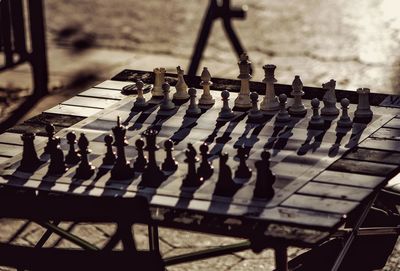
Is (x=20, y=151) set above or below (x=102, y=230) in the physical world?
above

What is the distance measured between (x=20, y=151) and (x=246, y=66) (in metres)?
1.00

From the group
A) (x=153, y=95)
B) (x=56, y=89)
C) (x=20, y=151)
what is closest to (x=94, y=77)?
(x=56, y=89)

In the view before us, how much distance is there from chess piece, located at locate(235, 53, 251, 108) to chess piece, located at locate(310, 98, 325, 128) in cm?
34

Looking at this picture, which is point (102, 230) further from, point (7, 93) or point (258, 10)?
point (258, 10)

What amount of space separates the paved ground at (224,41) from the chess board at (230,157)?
10.3 ft

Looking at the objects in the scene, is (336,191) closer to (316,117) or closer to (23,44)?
(316,117)

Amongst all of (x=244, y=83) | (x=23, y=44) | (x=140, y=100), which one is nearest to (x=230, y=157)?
(x=244, y=83)

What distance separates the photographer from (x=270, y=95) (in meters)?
3.68

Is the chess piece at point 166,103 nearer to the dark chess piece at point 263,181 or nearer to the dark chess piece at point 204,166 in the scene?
the dark chess piece at point 204,166

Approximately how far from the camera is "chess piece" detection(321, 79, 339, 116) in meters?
3.57

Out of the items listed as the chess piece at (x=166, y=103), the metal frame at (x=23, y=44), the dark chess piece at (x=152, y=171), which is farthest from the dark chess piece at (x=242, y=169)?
the metal frame at (x=23, y=44)

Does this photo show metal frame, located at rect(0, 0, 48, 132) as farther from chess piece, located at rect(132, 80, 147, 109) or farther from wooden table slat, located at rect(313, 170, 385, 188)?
wooden table slat, located at rect(313, 170, 385, 188)

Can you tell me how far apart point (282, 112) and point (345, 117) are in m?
0.24

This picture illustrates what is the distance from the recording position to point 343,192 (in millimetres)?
2783
